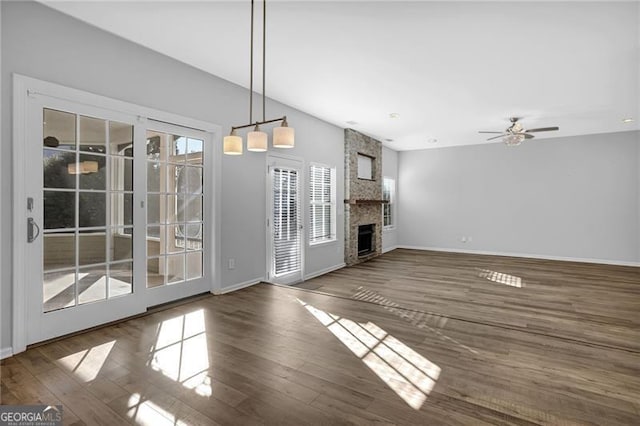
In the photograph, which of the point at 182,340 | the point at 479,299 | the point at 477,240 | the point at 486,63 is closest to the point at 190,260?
the point at 182,340

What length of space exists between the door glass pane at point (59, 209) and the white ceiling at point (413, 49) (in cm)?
158

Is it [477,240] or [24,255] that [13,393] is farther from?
[477,240]

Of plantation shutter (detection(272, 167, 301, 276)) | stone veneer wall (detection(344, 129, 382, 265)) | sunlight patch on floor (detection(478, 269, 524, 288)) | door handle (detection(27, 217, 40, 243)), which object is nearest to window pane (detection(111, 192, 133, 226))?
door handle (detection(27, 217, 40, 243))

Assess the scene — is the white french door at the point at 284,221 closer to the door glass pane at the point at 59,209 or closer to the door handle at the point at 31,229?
the door glass pane at the point at 59,209

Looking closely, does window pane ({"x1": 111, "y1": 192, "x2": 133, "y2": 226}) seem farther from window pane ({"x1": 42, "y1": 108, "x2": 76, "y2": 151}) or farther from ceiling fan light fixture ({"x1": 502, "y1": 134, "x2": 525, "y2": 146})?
ceiling fan light fixture ({"x1": 502, "y1": 134, "x2": 525, "y2": 146})

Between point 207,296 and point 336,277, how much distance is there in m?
2.56

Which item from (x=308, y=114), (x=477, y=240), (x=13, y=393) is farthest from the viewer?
(x=477, y=240)

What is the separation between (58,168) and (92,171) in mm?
264

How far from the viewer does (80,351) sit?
2.58 m

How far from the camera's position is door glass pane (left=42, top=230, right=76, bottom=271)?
276 centimetres

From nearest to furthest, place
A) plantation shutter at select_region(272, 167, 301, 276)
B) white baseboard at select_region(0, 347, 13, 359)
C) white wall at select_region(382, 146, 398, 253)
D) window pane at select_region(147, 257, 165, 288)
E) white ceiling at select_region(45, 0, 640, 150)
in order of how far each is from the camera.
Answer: white baseboard at select_region(0, 347, 13, 359) < white ceiling at select_region(45, 0, 640, 150) < window pane at select_region(147, 257, 165, 288) < plantation shutter at select_region(272, 167, 301, 276) < white wall at select_region(382, 146, 398, 253)

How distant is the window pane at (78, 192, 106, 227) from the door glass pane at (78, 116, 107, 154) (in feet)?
1.40

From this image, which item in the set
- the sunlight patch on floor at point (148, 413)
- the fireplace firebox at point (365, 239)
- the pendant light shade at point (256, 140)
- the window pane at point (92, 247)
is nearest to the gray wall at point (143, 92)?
the window pane at point (92, 247)

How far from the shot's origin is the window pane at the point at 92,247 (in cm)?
297
